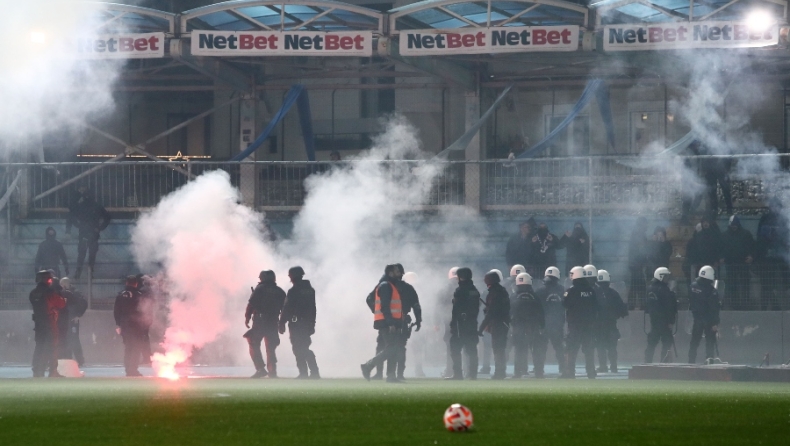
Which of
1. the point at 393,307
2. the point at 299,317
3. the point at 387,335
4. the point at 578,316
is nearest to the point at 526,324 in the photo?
the point at 578,316

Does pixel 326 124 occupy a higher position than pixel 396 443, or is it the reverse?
pixel 326 124

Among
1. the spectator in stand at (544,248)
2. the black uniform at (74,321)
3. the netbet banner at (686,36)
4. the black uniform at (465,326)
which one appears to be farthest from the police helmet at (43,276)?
the netbet banner at (686,36)

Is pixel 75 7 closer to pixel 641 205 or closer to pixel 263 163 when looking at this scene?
pixel 263 163

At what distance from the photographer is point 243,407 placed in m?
11.9

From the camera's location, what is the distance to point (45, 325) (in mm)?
19453

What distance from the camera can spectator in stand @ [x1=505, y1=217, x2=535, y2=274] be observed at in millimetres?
22359

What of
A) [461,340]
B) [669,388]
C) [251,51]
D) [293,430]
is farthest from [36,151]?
[293,430]

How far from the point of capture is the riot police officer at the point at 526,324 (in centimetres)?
1895

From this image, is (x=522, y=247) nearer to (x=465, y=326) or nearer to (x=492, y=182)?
(x=492, y=182)

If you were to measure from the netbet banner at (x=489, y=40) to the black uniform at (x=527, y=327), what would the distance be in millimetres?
6946

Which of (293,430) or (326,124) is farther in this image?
(326,124)

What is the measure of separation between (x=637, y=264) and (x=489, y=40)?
5592 mm

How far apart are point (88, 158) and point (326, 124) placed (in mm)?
5961

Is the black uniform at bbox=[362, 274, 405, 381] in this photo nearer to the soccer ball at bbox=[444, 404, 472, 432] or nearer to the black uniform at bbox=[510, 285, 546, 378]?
the black uniform at bbox=[510, 285, 546, 378]
